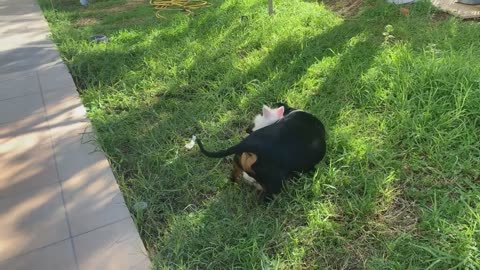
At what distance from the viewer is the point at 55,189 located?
7.73 ft

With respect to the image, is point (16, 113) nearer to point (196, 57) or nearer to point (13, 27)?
point (196, 57)

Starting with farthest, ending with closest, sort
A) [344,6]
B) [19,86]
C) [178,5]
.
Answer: [178,5], [344,6], [19,86]

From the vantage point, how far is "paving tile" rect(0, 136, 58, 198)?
2.41 m

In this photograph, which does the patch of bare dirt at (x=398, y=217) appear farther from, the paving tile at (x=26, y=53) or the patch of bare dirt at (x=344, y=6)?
the paving tile at (x=26, y=53)

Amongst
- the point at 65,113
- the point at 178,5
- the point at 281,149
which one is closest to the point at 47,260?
the point at 281,149

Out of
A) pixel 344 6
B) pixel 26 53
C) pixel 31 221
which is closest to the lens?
pixel 31 221

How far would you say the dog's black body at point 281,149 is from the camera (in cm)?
199

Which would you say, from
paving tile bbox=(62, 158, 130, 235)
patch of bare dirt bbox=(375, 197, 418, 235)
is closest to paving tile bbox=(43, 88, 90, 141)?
paving tile bbox=(62, 158, 130, 235)

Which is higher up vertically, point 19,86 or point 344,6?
point 344,6

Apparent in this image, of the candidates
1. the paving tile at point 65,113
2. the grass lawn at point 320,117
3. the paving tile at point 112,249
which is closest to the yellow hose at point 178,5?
the grass lawn at point 320,117

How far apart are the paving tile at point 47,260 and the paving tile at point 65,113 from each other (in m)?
1.10

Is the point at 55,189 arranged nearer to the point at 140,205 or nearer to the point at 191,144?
the point at 140,205

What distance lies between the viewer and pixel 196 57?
151 inches

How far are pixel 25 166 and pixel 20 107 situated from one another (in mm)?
935
